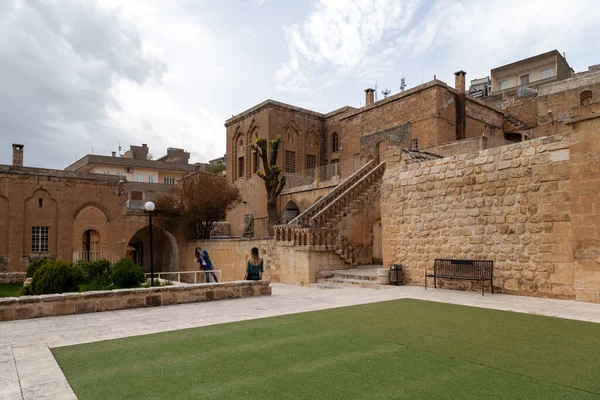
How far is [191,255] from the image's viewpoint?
2652cm

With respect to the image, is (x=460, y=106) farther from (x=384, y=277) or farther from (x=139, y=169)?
(x=139, y=169)

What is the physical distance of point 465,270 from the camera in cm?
992

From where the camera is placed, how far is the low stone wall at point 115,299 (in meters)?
7.13

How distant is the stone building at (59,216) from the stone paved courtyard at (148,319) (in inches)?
780

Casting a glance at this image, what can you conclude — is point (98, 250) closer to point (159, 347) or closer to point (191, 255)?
point (191, 255)

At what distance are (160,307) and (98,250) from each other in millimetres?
21391

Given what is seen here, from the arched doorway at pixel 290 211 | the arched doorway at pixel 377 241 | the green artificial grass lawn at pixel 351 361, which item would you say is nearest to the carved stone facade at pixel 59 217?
the arched doorway at pixel 290 211

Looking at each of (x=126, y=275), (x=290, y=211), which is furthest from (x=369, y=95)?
(x=126, y=275)

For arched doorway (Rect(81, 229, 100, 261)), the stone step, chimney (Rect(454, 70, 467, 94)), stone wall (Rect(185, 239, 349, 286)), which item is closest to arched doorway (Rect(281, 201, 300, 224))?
stone wall (Rect(185, 239, 349, 286))

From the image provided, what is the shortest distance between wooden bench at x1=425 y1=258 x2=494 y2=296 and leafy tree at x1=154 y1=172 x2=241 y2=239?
18502 mm

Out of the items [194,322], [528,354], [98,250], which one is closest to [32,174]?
[98,250]

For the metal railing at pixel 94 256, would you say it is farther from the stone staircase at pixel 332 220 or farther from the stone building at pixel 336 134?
the stone staircase at pixel 332 220

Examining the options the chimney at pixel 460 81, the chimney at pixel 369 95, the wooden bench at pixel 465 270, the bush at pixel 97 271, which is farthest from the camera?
the chimney at pixel 369 95

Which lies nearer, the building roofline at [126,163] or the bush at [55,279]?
the bush at [55,279]
